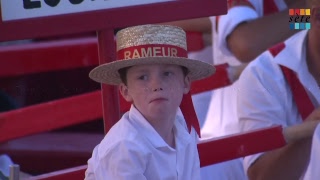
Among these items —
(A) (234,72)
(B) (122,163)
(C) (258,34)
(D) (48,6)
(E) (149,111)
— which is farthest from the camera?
(C) (258,34)

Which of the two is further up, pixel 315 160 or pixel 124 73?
pixel 124 73

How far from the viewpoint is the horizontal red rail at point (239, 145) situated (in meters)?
2.88

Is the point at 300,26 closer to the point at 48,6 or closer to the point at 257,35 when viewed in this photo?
the point at 257,35

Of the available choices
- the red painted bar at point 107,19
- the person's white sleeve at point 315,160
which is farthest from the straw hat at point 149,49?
the person's white sleeve at point 315,160

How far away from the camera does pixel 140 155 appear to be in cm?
233

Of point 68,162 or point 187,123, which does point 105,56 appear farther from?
point 68,162

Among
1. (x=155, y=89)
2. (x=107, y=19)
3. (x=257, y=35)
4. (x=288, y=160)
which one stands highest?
(x=107, y=19)

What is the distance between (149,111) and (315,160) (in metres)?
0.81

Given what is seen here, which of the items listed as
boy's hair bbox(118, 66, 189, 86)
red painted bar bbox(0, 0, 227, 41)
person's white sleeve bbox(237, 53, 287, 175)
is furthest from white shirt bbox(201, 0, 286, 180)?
boy's hair bbox(118, 66, 189, 86)

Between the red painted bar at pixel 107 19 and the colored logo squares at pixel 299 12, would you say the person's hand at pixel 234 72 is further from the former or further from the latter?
the red painted bar at pixel 107 19

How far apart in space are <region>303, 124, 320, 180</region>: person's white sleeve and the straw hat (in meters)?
0.59

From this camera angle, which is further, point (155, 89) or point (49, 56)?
point (49, 56)

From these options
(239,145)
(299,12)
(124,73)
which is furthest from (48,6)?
(299,12)

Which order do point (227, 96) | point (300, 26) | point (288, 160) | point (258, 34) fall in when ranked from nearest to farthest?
point (288, 160), point (300, 26), point (258, 34), point (227, 96)
